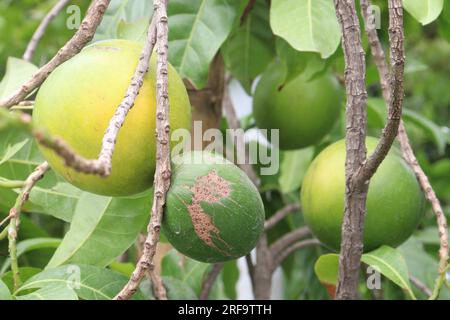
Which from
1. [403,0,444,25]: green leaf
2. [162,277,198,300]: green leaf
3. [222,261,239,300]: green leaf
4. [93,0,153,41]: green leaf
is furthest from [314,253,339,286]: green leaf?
[222,261,239,300]: green leaf

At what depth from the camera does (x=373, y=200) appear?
0.87 meters

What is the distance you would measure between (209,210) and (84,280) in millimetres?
243

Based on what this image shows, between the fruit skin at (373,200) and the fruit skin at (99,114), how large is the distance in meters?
0.28

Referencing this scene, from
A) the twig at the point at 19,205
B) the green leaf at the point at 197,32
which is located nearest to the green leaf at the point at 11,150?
the twig at the point at 19,205

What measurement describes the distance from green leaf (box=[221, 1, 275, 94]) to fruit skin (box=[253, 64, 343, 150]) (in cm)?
4

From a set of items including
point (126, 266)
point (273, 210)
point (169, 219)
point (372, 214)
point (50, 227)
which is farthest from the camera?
point (50, 227)

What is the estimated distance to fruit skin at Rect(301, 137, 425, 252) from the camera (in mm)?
874

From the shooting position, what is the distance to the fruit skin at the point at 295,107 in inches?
46.8

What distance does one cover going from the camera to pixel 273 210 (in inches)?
59.2

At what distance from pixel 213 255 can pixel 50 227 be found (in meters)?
1.28

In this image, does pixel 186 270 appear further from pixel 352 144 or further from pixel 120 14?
pixel 352 144

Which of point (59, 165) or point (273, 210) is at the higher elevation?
point (59, 165)
